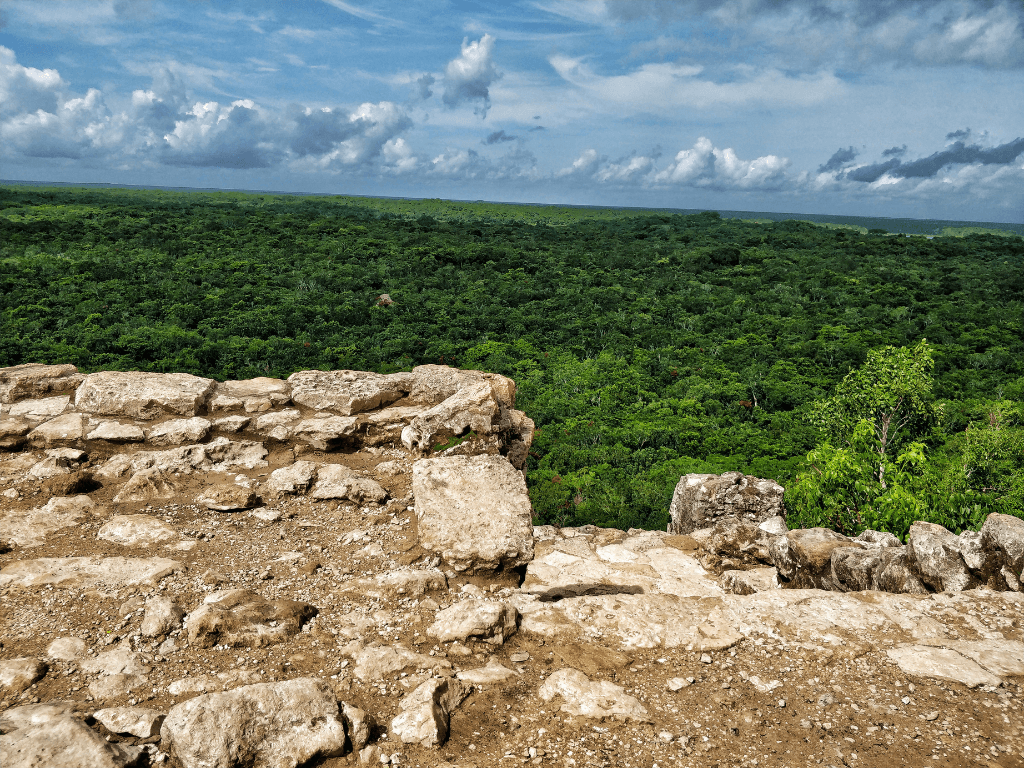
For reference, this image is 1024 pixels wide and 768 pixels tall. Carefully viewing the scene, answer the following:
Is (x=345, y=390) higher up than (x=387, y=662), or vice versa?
(x=345, y=390)

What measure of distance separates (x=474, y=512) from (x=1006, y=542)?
5194mm

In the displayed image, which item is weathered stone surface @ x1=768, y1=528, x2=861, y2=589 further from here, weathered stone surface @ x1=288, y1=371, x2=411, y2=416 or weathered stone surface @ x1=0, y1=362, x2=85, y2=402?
weathered stone surface @ x1=0, y1=362, x2=85, y2=402

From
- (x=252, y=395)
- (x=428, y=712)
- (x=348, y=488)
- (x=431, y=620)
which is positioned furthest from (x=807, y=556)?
(x=252, y=395)

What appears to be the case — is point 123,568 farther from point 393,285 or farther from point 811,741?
point 393,285

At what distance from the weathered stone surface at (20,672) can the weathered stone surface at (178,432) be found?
4.39 meters

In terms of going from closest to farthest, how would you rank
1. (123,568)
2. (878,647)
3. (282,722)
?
(282,722), (878,647), (123,568)

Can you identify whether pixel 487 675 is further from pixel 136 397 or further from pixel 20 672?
pixel 136 397

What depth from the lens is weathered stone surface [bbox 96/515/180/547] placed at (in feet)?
22.2

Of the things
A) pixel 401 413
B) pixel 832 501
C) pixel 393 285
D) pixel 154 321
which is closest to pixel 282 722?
pixel 401 413

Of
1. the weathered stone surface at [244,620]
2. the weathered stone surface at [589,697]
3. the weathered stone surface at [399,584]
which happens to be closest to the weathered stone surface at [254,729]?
the weathered stone surface at [244,620]

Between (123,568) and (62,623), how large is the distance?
0.82m

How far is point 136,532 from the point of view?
688 centimetres

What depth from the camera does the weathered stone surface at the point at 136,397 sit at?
9.37 m

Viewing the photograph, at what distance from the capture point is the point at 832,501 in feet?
34.4
